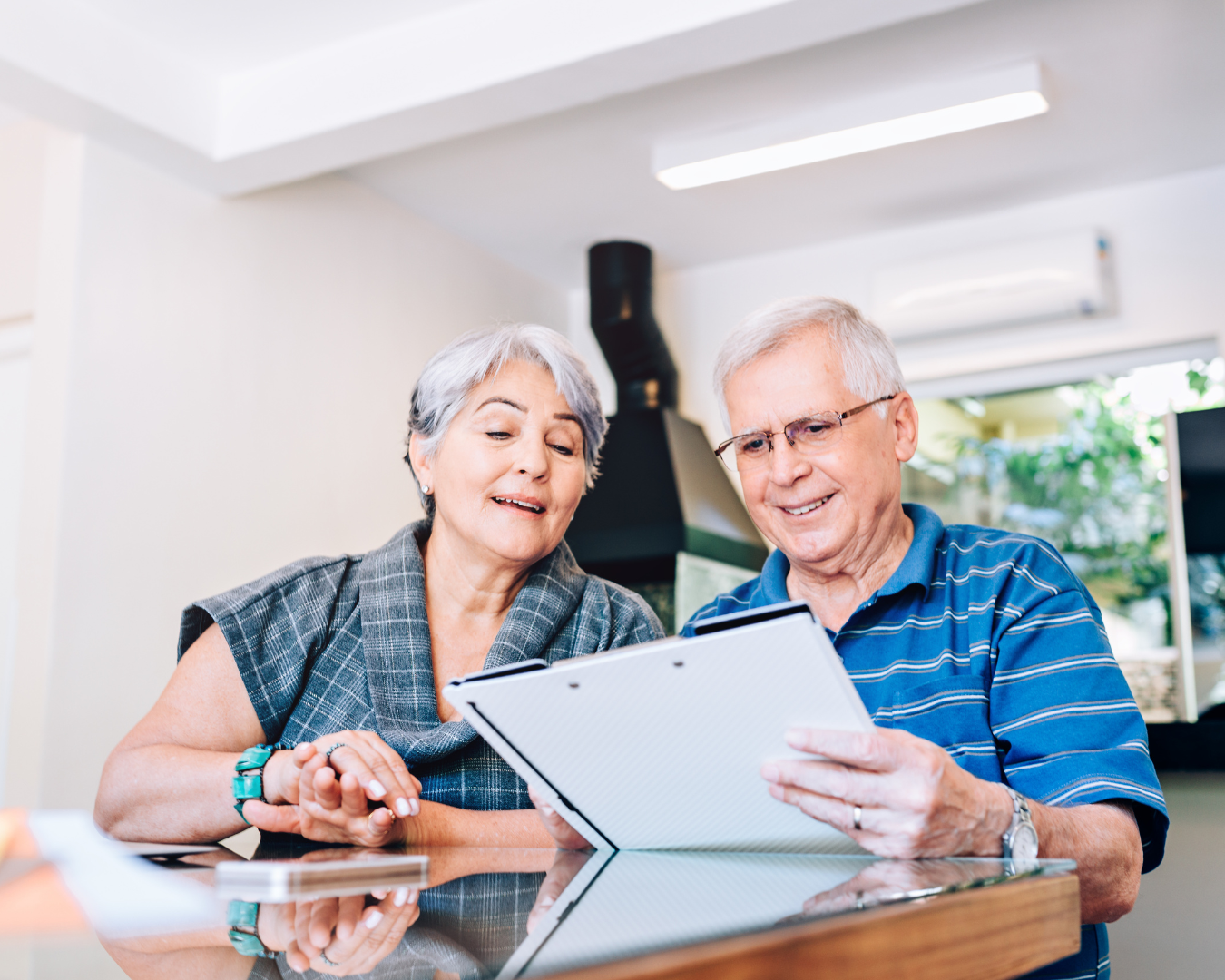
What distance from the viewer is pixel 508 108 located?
2.77 metres

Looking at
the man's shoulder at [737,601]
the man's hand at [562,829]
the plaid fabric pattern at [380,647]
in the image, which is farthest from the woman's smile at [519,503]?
the man's hand at [562,829]

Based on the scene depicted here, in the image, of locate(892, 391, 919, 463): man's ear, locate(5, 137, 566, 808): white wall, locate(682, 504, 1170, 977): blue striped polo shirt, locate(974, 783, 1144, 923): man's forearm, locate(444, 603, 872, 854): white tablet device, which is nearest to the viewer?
locate(444, 603, 872, 854): white tablet device

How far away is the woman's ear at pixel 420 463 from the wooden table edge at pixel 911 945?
3.65 ft

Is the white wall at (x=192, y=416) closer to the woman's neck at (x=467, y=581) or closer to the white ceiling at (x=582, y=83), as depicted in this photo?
the white ceiling at (x=582, y=83)

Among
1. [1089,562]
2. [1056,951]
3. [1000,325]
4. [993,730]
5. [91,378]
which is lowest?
[1056,951]

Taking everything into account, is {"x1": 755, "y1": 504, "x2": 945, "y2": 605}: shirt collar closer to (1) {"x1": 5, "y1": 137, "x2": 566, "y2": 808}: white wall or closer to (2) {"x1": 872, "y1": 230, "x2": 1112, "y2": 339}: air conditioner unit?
(1) {"x1": 5, "y1": 137, "x2": 566, "y2": 808}: white wall

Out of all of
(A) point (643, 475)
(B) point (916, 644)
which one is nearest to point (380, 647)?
(B) point (916, 644)

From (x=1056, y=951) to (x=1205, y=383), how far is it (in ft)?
11.6

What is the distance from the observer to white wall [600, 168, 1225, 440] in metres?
3.59

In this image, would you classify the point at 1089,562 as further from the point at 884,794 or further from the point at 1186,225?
the point at 884,794

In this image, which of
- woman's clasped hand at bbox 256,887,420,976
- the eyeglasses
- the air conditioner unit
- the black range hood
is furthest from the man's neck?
the air conditioner unit

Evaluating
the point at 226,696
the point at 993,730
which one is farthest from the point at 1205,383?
the point at 226,696

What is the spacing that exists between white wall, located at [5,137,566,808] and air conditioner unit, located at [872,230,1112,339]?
1.71 metres

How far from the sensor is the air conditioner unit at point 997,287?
3.54m
